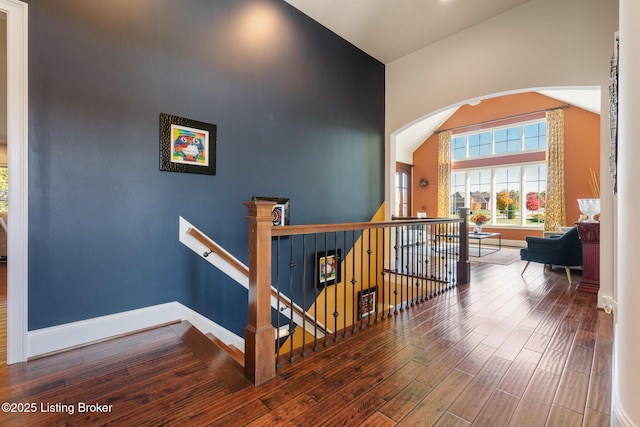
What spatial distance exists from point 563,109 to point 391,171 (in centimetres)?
509

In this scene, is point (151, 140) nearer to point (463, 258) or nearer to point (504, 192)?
point (463, 258)

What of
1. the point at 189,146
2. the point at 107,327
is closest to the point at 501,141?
the point at 189,146

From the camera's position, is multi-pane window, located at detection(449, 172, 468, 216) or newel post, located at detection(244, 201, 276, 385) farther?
multi-pane window, located at detection(449, 172, 468, 216)

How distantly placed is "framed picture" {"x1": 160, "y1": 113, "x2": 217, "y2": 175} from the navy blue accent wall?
7cm

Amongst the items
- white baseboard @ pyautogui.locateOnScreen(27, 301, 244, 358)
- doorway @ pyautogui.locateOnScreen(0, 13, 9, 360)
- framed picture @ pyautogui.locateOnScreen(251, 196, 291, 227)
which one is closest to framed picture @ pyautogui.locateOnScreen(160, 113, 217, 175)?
framed picture @ pyautogui.locateOnScreen(251, 196, 291, 227)

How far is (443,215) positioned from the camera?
863cm

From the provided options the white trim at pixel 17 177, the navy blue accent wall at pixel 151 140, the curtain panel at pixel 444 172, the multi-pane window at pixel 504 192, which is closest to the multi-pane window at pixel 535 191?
the multi-pane window at pixel 504 192

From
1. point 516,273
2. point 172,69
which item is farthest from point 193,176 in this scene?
point 516,273

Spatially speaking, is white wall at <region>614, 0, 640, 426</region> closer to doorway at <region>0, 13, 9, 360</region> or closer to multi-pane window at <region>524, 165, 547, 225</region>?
doorway at <region>0, 13, 9, 360</region>

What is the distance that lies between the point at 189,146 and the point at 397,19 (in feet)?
10.5

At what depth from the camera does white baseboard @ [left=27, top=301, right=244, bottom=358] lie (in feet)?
6.37

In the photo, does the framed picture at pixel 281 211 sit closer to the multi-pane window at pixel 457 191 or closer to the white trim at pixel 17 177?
the white trim at pixel 17 177

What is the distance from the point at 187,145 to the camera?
2.60 metres

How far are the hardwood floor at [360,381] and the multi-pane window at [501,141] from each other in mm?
6349
